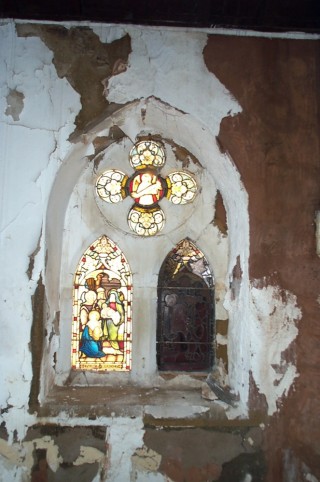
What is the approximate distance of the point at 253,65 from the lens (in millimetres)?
3760

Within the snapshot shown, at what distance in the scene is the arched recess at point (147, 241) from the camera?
372 cm

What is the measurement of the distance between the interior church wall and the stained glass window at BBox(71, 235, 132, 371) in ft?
0.41

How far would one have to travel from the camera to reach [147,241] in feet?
14.3

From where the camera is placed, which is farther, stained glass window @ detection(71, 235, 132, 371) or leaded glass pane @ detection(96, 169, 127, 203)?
leaded glass pane @ detection(96, 169, 127, 203)

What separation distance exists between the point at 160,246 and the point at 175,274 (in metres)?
0.31

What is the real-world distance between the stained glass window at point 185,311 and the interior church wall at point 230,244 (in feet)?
0.46

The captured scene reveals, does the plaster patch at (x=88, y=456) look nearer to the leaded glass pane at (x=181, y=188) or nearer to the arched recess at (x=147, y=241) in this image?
the arched recess at (x=147, y=241)

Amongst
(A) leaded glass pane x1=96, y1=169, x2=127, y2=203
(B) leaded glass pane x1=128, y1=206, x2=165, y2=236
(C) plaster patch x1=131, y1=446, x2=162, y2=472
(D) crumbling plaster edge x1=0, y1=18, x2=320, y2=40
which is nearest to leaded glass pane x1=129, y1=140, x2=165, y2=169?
(A) leaded glass pane x1=96, y1=169, x2=127, y2=203

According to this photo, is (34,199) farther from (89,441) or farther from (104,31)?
(89,441)

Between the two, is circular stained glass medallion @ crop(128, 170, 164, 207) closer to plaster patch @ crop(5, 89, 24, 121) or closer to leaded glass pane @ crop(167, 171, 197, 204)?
leaded glass pane @ crop(167, 171, 197, 204)

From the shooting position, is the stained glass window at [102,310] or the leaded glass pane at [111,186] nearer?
the stained glass window at [102,310]

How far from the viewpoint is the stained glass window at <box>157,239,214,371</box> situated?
13.8 ft

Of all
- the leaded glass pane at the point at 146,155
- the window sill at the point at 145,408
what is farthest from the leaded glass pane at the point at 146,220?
the window sill at the point at 145,408

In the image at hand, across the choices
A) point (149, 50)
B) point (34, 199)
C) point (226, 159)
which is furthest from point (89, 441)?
point (149, 50)
